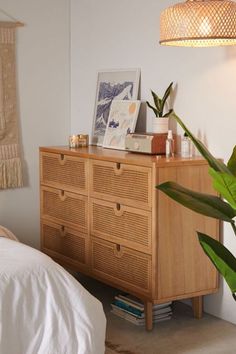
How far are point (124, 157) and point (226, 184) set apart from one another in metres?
1.52

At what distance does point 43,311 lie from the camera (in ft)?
9.61

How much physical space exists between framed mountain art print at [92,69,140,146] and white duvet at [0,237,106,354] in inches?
63.9

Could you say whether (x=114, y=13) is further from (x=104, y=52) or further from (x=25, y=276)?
(x=25, y=276)

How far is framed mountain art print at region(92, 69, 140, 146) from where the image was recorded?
4.28m

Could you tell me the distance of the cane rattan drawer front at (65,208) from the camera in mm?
4078

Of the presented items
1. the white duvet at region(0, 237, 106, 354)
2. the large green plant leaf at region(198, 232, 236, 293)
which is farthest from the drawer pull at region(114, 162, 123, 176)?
the large green plant leaf at region(198, 232, 236, 293)

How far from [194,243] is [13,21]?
7.12 feet

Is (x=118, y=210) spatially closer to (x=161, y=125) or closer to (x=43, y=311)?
(x=161, y=125)

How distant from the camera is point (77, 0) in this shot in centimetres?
480

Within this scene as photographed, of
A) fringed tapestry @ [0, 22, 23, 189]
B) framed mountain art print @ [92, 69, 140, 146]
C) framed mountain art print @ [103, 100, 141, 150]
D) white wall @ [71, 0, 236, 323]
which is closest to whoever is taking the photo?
white wall @ [71, 0, 236, 323]

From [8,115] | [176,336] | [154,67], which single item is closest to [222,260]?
[176,336]

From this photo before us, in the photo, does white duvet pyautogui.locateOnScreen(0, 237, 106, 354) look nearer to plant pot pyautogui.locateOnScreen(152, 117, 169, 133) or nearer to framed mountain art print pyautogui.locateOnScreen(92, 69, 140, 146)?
plant pot pyautogui.locateOnScreen(152, 117, 169, 133)

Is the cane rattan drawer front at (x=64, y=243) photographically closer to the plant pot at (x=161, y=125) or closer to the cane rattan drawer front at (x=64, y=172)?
the cane rattan drawer front at (x=64, y=172)

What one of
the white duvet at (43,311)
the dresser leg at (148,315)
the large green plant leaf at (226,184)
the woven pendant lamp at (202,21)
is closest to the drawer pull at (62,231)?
the dresser leg at (148,315)
